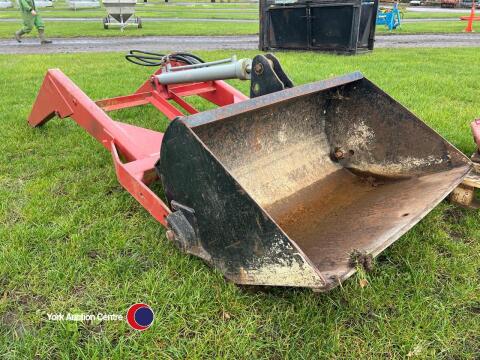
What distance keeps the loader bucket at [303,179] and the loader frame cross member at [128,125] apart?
0.25m

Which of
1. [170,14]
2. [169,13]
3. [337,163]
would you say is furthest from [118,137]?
[169,13]

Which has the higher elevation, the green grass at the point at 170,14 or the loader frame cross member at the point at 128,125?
the loader frame cross member at the point at 128,125

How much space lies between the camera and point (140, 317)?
1850 mm

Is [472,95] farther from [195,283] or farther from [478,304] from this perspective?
[195,283]

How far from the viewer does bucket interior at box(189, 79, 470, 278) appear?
218cm

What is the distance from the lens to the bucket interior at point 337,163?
218 centimetres

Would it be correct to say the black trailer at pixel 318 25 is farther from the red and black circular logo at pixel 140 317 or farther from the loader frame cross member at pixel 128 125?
the red and black circular logo at pixel 140 317

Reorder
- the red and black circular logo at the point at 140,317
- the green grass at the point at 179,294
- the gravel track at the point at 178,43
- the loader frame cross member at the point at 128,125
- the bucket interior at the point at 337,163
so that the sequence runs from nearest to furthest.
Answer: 1. the green grass at the point at 179,294
2. the red and black circular logo at the point at 140,317
3. the bucket interior at the point at 337,163
4. the loader frame cross member at the point at 128,125
5. the gravel track at the point at 178,43

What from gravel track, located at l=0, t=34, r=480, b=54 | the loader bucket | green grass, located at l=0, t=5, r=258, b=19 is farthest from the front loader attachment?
green grass, located at l=0, t=5, r=258, b=19

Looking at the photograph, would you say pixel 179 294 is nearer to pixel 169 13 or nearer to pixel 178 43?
pixel 178 43

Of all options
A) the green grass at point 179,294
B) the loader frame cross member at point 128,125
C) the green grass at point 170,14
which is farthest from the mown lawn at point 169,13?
the green grass at point 179,294

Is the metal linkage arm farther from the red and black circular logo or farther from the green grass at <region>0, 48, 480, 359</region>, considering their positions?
the red and black circular logo

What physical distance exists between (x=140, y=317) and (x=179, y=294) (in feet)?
0.66

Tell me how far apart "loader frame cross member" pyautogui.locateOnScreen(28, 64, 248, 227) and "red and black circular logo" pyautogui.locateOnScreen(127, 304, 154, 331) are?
44cm
